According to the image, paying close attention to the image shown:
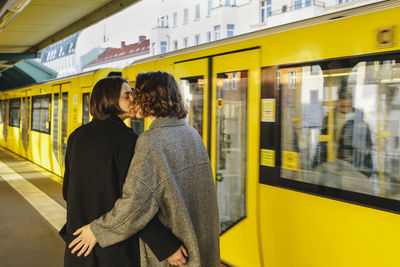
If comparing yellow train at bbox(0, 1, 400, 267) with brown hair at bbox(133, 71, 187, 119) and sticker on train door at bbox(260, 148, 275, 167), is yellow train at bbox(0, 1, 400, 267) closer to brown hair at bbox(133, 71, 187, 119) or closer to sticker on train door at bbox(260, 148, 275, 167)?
sticker on train door at bbox(260, 148, 275, 167)

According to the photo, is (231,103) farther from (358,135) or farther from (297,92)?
(358,135)

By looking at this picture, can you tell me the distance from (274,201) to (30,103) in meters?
10.8

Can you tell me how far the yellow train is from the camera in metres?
2.44

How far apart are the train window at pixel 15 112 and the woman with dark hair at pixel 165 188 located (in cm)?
1323

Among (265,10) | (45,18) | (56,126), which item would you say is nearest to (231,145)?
(56,126)

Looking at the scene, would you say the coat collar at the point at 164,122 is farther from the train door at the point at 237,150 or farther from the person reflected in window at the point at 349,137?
the train door at the point at 237,150

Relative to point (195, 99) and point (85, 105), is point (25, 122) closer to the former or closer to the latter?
point (85, 105)

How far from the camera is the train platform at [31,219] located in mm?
4336

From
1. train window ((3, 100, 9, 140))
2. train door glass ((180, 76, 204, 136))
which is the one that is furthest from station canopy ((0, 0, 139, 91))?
train door glass ((180, 76, 204, 136))

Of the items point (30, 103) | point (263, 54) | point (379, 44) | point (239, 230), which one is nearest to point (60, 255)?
point (239, 230)

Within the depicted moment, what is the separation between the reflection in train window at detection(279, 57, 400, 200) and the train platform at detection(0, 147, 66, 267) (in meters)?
2.96

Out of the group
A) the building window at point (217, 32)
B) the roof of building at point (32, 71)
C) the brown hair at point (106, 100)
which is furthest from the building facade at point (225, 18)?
the brown hair at point (106, 100)

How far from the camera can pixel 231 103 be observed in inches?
144

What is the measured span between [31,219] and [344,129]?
194 inches
